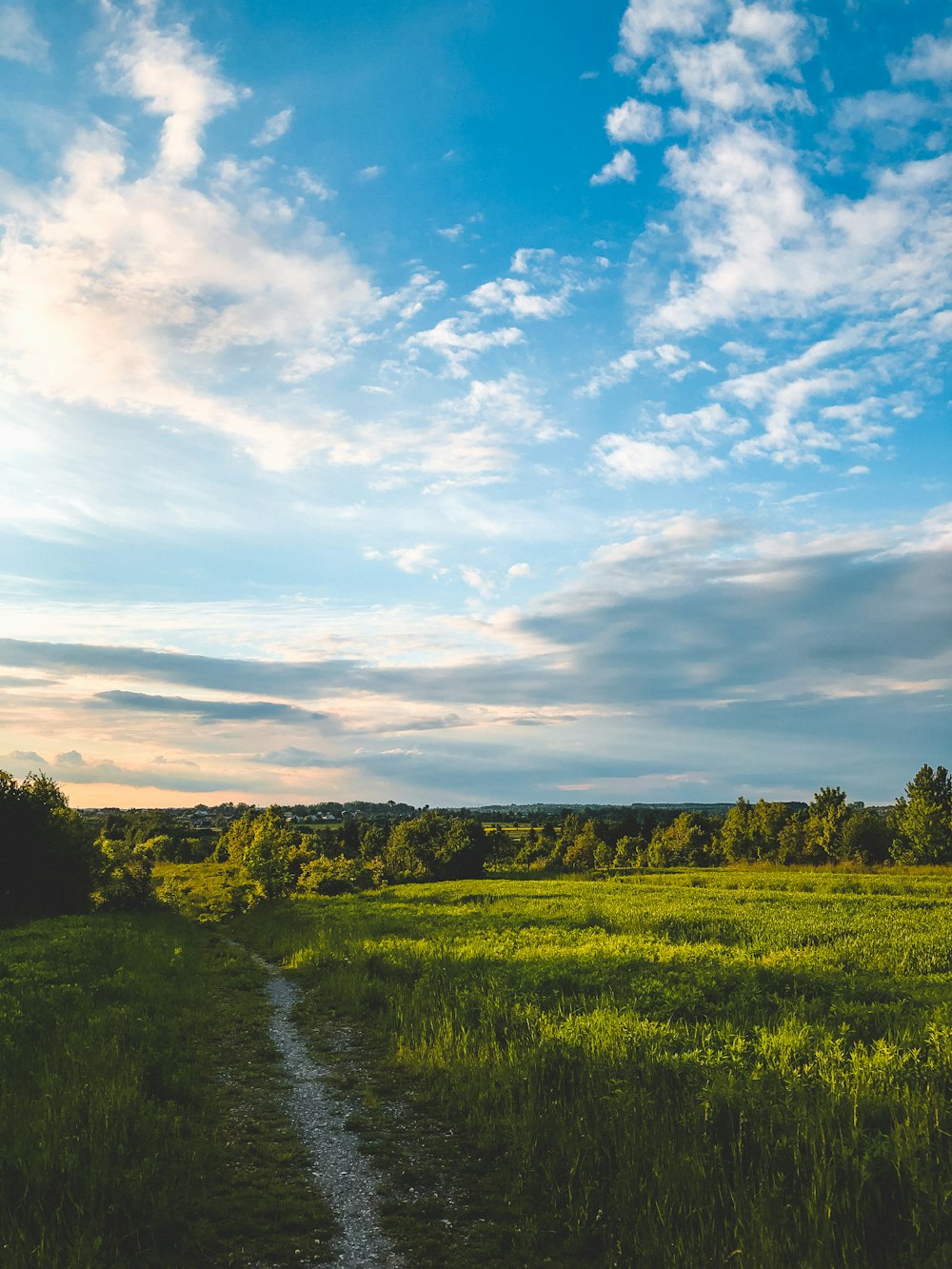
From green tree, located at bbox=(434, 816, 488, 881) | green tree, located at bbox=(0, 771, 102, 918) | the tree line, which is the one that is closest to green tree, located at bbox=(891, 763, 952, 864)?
the tree line

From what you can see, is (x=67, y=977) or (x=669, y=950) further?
(x=669, y=950)

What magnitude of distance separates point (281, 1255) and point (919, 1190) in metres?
6.44

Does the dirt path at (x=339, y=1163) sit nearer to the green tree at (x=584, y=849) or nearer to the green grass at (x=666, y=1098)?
the green grass at (x=666, y=1098)

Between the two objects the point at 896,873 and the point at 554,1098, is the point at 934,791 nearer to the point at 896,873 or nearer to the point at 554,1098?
the point at 896,873

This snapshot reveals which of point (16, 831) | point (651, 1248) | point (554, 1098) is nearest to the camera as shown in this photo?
point (651, 1248)

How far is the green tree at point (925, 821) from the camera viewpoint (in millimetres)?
79000

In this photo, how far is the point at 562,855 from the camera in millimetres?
134000

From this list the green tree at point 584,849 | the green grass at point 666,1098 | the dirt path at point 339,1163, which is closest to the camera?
the green grass at point 666,1098

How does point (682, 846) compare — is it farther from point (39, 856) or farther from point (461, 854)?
point (39, 856)

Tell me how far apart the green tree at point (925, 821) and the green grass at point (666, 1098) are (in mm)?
70785

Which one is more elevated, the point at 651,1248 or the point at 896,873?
the point at 651,1248

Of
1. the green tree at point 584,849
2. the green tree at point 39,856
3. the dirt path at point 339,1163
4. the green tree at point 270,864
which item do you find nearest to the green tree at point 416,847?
the green tree at point 270,864

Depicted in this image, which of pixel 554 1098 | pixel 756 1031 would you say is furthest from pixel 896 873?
pixel 554 1098

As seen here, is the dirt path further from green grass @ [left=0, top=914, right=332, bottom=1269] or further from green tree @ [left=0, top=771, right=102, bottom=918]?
green tree @ [left=0, top=771, right=102, bottom=918]
